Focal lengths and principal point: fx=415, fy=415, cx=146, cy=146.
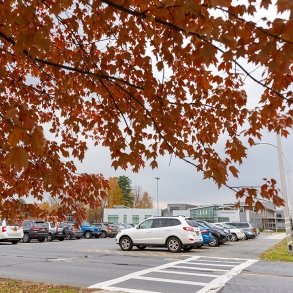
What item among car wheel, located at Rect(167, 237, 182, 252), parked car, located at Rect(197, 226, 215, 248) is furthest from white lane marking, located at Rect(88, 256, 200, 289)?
parked car, located at Rect(197, 226, 215, 248)

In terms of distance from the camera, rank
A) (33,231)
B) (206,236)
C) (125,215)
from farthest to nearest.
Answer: (125,215) < (33,231) < (206,236)

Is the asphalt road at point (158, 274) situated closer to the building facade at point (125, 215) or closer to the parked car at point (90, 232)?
the parked car at point (90, 232)

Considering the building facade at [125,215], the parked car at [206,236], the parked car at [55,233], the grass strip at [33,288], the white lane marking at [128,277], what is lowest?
the grass strip at [33,288]

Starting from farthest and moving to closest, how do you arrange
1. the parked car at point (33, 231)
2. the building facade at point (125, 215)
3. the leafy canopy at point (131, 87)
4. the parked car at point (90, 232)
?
the building facade at point (125, 215) < the parked car at point (90, 232) < the parked car at point (33, 231) < the leafy canopy at point (131, 87)

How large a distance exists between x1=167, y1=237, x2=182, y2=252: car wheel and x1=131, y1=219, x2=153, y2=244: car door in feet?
3.31

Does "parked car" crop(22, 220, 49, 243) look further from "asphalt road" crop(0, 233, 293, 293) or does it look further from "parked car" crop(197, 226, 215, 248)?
"asphalt road" crop(0, 233, 293, 293)

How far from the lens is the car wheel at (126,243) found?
21.0 meters

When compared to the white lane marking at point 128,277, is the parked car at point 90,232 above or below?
above

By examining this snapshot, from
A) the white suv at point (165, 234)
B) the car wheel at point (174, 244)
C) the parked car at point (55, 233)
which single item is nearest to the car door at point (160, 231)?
the white suv at point (165, 234)

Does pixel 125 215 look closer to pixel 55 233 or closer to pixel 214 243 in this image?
pixel 55 233

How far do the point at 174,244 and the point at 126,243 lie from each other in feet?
9.00

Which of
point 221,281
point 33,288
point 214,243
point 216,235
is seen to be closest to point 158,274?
point 221,281

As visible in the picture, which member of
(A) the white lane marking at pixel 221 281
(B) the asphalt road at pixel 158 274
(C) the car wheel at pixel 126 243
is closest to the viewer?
(A) the white lane marking at pixel 221 281

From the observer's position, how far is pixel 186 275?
38.7 feet
